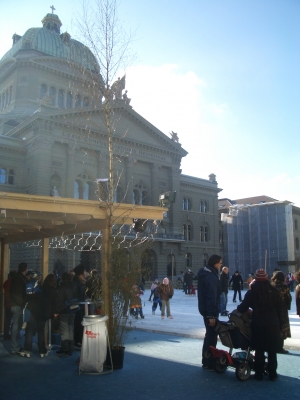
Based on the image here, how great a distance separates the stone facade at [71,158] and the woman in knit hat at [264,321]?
25365 mm

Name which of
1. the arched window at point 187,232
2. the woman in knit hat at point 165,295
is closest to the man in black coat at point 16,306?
the woman in knit hat at point 165,295

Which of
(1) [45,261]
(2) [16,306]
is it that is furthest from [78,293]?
(1) [45,261]

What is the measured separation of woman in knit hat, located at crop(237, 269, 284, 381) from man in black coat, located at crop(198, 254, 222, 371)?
0.51 meters

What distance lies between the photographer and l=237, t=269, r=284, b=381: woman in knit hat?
6.34m

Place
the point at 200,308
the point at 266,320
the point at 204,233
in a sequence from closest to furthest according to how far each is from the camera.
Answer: the point at 266,320
the point at 200,308
the point at 204,233

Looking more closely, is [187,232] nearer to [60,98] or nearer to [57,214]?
[60,98]

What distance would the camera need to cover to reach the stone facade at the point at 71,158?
129ft

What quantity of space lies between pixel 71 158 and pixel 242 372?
36.6 meters

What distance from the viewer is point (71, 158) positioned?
41.3 meters

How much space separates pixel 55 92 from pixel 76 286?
45698 mm

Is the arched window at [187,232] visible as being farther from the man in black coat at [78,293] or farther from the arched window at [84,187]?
the man in black coat at [78,293]

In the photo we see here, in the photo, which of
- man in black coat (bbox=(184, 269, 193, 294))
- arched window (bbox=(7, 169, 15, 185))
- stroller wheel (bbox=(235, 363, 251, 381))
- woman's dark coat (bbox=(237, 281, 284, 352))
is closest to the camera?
woman's dark coat (bbox=(237, 281, 284, 352))

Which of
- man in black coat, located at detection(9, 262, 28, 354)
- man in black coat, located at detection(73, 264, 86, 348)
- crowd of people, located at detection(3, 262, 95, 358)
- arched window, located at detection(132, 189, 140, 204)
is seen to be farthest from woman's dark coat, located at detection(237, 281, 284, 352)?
arched window, located at detection(132, 189, 140, 204)

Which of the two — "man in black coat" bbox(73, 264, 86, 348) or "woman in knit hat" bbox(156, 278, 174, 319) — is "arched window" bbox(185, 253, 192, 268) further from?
"man in black coat" bbox(73, 264, 86, 348)
